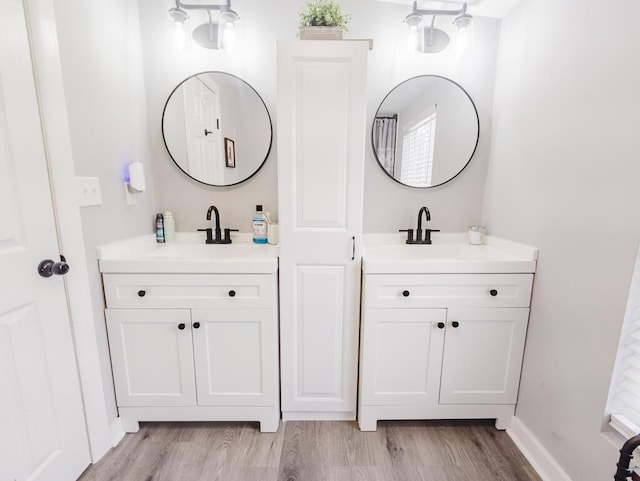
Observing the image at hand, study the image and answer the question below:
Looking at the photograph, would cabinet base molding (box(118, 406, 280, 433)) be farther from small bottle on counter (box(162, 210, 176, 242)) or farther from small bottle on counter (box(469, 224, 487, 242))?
small bottle on counter (box(469, 224, 487, 242))

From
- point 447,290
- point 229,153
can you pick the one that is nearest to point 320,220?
point 447,290

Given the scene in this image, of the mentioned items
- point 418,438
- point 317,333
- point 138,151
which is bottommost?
point 418,438

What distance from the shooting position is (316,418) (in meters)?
1.60

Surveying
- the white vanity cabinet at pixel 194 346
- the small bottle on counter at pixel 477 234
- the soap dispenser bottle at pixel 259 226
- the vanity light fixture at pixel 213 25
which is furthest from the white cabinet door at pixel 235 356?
the vanity light fixture at pixel 213 25

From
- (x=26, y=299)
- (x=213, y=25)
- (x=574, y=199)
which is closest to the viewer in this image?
(x=26, y=299)

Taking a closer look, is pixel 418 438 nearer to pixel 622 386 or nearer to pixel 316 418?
pixel 316 418

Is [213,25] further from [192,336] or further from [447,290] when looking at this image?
[447,290]

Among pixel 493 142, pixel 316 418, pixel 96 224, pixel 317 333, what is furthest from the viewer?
pixel 493 142

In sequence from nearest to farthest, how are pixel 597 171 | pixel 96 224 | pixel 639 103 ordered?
pixel 639 103, pixel 597 171, pixel 96 224

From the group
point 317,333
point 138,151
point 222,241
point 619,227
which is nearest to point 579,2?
point 619,227

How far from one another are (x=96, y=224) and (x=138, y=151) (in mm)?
540

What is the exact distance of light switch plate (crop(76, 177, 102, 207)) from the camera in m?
1.24

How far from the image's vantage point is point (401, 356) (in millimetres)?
1468

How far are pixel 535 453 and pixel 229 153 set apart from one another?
222 centimetres
